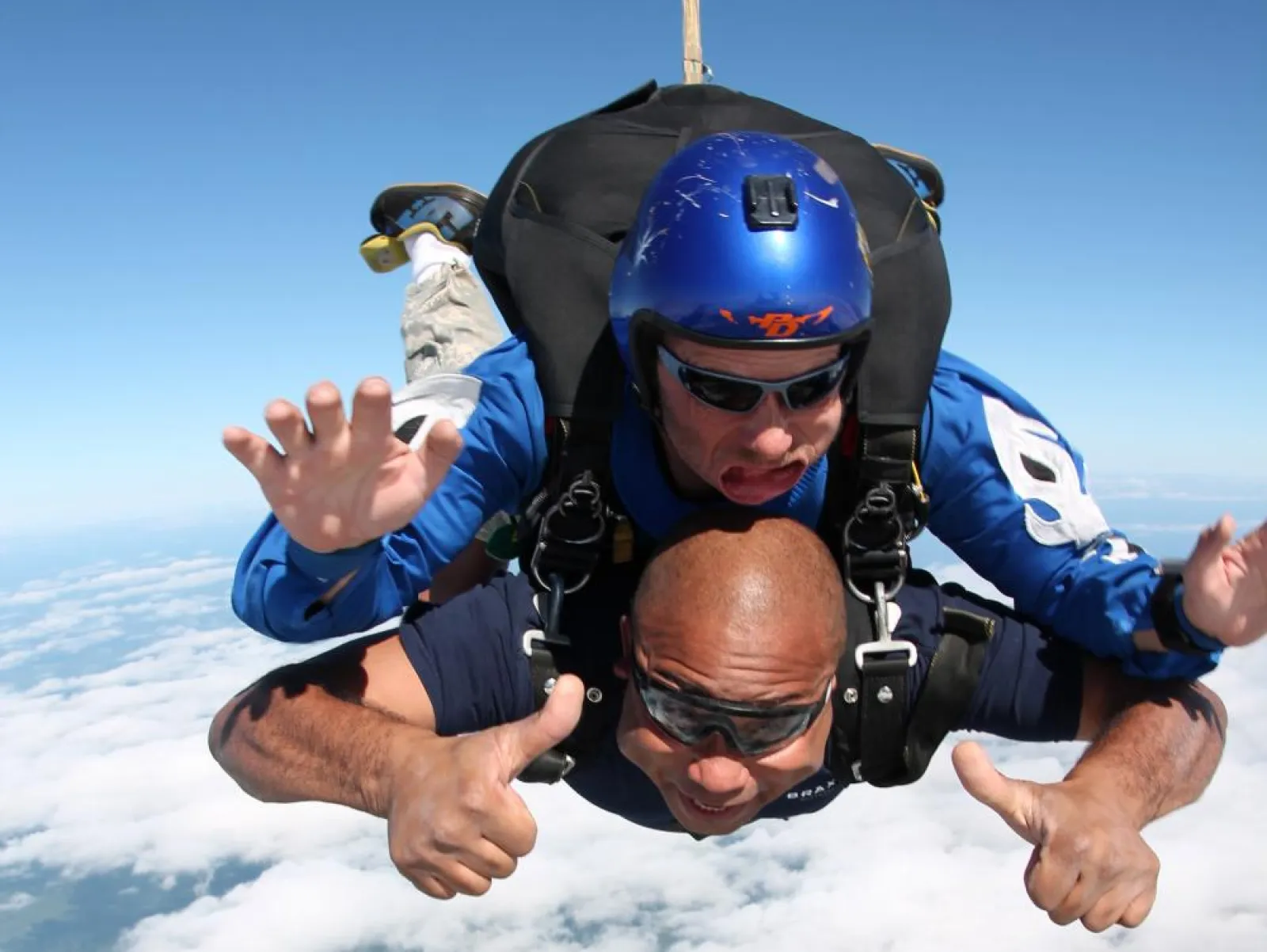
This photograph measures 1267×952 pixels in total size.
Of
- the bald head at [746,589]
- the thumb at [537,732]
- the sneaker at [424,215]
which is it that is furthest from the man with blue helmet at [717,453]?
the sneaker at [424,215]

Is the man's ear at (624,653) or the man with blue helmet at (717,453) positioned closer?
the man with blue helmet at (717,453)

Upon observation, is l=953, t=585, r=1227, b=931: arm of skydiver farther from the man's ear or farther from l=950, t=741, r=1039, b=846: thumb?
the man's ear

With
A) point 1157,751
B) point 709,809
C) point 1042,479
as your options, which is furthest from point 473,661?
point 1157,751

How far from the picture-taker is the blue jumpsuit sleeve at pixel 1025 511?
258cm

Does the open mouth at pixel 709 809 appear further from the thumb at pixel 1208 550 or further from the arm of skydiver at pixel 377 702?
the thumb at pixel 1208 550

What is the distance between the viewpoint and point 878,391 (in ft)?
7.95

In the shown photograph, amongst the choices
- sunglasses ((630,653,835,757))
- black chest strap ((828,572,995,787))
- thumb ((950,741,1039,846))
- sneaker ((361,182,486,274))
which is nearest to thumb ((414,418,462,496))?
sunglasses ((630,653,835,757))

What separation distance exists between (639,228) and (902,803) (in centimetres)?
16509

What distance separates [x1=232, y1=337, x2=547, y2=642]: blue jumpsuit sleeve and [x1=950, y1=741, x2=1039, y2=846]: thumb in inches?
51.8

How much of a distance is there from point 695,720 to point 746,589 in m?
0.37

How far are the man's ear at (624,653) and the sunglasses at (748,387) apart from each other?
751 mm

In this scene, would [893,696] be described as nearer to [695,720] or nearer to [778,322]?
[695,720]

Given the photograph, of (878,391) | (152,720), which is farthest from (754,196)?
(152,720)

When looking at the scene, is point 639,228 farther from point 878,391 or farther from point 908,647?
point 908,647
